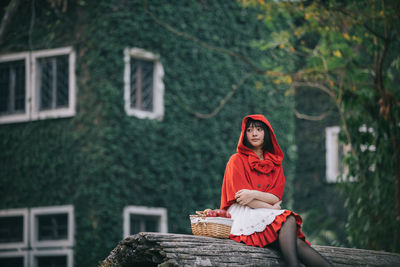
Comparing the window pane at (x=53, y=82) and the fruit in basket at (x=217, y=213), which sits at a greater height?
the window pane at (x=53, y=82)

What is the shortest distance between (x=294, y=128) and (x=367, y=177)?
800cm

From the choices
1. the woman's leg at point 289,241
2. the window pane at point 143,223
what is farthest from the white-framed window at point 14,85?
the woman's leg at point 289,241

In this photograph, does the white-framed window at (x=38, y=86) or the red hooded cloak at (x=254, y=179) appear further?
the white-framed window at (x=38, y=86)

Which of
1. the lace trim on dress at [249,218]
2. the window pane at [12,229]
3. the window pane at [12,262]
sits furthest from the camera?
the window pane at [12,229]

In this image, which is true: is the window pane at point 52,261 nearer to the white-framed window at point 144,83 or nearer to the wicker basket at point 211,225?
the white-framed window at point 144,83

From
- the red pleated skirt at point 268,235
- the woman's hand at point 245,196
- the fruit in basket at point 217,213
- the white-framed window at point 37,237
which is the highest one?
the woman's hand at point 245,196

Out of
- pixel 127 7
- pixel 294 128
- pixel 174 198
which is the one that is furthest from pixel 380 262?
pixel 294 128

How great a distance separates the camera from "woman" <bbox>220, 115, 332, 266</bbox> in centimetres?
582

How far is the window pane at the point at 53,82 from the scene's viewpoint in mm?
13438

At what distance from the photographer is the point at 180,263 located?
5.45 m

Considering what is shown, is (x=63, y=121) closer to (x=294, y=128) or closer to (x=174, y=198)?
(x=174, y=198)

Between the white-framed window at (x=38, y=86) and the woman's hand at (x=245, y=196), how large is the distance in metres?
7.78

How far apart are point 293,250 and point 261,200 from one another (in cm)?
55

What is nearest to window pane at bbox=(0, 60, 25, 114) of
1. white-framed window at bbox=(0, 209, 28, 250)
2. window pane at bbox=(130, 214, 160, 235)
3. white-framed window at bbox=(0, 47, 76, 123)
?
white-framed window at bbox=(0, 47, 76, 123)
